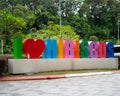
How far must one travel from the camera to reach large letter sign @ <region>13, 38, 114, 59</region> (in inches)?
914

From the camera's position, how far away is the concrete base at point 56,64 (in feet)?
72.1

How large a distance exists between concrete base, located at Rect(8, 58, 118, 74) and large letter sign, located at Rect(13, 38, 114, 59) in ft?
1.37

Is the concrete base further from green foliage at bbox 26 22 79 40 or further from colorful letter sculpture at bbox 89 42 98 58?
green foliage at bbox 26 22 79 40

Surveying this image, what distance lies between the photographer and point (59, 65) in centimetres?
2522

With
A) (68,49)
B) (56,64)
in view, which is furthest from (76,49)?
(56,64)

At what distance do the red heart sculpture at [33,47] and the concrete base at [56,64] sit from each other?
0.49 metres

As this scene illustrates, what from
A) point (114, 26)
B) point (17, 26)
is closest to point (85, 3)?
point (114, 26)

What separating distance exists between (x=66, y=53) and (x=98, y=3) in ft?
209

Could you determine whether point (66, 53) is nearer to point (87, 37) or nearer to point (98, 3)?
point (87, 37)

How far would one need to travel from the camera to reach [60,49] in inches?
1015

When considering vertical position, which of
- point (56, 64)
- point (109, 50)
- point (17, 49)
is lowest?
point (56, 64)

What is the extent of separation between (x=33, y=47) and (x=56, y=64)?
2.27 m

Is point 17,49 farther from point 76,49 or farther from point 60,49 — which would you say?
point 76,49

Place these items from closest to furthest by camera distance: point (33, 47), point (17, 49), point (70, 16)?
point (17, 49)
point (33, 47)
point (70, 16)
